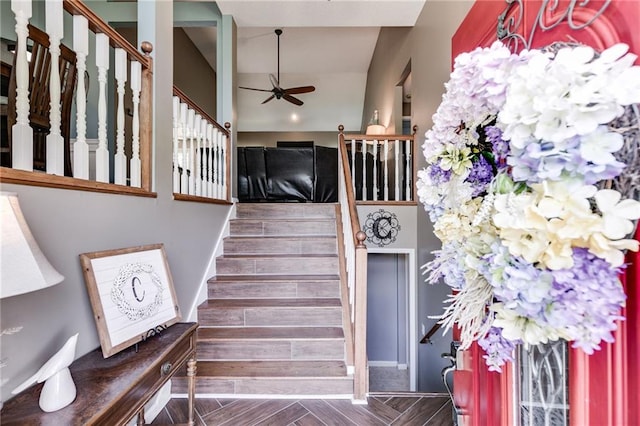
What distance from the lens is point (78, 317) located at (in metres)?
1.41

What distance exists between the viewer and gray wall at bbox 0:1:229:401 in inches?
45.0

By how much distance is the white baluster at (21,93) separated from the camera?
1176mm

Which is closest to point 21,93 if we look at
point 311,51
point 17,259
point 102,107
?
point 102,107

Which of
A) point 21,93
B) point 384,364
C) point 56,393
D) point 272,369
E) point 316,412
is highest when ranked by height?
point 21,93

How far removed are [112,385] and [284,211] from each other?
105 inches

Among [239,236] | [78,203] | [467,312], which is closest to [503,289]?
[467,312]

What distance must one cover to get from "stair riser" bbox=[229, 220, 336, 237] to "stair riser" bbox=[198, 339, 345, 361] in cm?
132

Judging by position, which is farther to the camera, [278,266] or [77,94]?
[278,266]

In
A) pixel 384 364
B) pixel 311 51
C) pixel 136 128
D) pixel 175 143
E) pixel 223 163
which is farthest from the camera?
pixel 311 51

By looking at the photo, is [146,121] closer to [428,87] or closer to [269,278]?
[269,278]

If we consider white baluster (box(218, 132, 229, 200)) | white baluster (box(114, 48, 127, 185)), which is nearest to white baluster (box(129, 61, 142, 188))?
white baluster (box(114, 48, 127, 185))

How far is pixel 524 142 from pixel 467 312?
400 mm

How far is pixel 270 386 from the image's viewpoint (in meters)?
2.22

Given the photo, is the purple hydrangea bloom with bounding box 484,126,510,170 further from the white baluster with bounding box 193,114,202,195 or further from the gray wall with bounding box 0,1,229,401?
the white baluster with bounding box 193,114,202,195
